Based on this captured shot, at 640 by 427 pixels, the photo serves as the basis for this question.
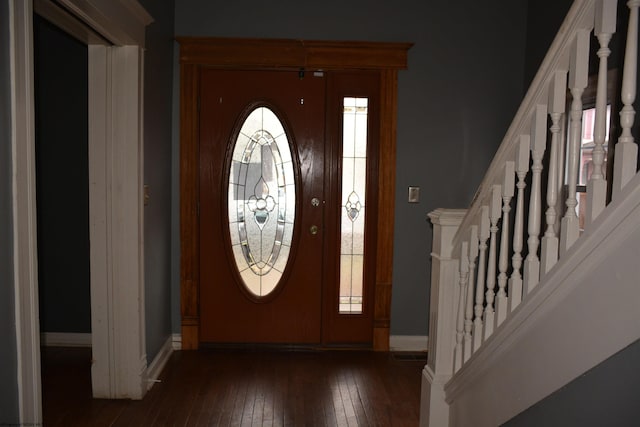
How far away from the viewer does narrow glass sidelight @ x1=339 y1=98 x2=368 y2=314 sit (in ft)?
12.0

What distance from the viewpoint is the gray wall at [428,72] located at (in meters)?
3.55

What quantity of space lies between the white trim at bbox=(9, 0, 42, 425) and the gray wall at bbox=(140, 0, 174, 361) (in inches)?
49.9

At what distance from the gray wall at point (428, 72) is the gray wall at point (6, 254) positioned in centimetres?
208

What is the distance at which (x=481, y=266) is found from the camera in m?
1.89

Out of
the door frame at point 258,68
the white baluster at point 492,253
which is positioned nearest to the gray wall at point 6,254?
the white baluster at point 492,253

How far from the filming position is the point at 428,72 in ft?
11.9

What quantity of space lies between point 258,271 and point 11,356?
2182mm

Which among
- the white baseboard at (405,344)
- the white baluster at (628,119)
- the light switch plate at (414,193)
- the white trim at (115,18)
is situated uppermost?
the white trim at (115,18)

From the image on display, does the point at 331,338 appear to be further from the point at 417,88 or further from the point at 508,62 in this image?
the point at 508,62

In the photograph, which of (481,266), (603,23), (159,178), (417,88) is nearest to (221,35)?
(159,178)

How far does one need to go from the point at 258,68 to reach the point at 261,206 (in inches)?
39.5

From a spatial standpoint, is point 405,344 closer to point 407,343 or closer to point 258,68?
point 407,343

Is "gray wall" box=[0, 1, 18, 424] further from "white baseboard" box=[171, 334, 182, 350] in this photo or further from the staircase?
"white baseboard" box=[171, 334, 182, 350]

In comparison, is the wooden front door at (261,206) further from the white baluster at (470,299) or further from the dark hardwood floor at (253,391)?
the white baluster at (470,299)
